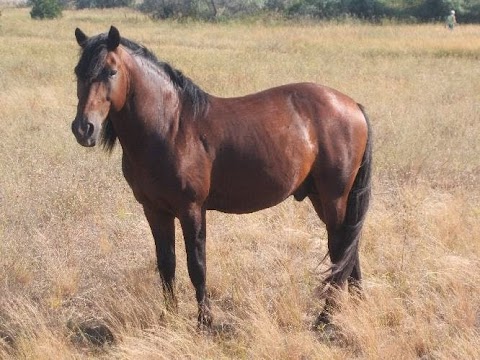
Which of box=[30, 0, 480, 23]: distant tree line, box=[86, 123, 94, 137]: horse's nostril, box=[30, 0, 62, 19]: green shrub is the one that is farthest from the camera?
box=[30, 0, 62, 19]: green shrub

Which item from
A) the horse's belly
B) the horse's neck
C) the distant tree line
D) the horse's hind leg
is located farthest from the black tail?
the distant tree line

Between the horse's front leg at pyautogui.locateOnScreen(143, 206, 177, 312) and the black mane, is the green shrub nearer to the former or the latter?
the black mane

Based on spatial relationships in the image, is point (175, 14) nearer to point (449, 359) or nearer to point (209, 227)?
point (209, 227)

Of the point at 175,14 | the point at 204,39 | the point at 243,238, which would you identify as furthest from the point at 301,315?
the point at 175,14

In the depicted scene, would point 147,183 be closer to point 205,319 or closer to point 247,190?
point 247,190

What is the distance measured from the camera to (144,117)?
3266 millimetres

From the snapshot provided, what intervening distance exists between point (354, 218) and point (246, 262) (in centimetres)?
93

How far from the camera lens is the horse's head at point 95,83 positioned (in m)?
2.90

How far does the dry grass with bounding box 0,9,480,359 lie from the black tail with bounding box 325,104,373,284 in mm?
195

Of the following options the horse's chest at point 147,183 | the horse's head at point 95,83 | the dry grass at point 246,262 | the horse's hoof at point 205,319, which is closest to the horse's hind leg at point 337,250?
the dry grass at point 246,262

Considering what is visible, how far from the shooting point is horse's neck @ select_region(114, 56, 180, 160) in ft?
10.7

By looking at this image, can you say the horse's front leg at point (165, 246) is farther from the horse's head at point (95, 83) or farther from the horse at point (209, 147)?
the horse's head at point (95, 83)

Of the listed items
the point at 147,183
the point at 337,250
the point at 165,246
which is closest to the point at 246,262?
the point at 337,250

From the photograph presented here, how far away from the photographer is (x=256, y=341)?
324 cm
